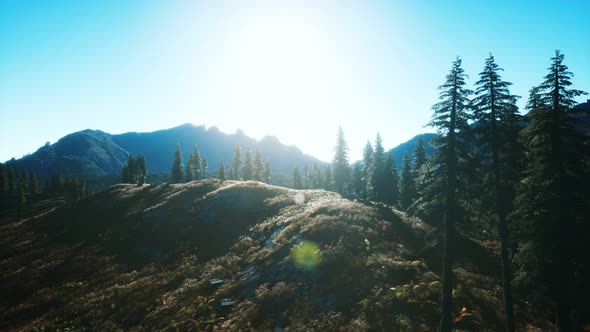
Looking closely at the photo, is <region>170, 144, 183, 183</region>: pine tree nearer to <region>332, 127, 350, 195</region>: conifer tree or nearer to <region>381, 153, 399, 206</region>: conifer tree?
<region>332, 127, 350, 195</region>: conifer tree

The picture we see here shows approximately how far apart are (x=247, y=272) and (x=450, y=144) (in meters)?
19.5

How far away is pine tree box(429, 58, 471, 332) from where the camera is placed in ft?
50.6

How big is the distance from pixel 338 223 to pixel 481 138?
48.9 ft

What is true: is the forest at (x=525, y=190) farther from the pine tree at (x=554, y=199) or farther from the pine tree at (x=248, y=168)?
the pine tree at (x=248, y=168)

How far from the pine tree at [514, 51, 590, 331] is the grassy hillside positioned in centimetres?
371

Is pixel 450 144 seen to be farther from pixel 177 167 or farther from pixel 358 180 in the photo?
pixel 177 167

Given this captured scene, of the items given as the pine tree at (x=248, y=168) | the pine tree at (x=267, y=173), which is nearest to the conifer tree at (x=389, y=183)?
the pine tree at (x=248, y=168)

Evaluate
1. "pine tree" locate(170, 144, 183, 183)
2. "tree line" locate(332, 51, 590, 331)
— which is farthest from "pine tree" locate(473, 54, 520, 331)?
"pine tree" locate(170, 144, 183, 183)

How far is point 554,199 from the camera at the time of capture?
15.5 m

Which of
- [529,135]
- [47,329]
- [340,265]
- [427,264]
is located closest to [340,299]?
[340,265]

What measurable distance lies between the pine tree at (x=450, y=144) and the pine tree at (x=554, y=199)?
16.4 ft

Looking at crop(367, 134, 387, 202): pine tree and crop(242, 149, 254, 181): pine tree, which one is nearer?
crop(367, 134, 387, 202): pine tree

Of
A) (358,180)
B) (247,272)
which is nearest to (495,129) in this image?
(247,272)

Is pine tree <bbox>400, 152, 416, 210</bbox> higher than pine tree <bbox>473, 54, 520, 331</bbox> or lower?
lower
